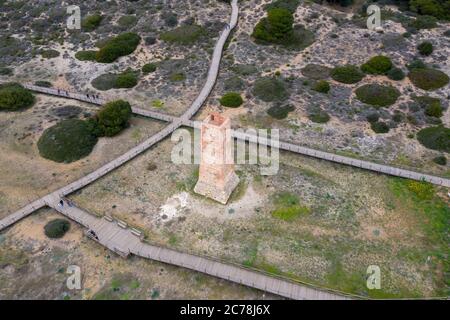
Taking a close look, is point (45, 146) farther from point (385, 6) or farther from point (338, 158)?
point (385, 6)

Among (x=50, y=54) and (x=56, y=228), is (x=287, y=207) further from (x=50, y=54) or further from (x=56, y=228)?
(x=50, y=54)

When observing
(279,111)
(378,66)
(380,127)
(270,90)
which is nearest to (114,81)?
(270,90)

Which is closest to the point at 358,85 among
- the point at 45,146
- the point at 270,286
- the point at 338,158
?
the point at 338,158

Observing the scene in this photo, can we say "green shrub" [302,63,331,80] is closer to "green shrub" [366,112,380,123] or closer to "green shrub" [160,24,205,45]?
"green shrub" [366,112,380,123]

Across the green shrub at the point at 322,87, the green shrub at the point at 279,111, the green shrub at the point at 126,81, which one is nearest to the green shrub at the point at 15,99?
the green shrub at the point at 126,81

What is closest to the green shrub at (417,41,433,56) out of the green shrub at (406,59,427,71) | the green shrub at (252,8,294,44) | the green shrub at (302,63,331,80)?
the green shrub at (406,59,427,71)

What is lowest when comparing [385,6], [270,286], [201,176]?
[270,286]
